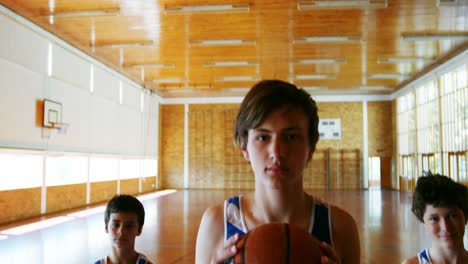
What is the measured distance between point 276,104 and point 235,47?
13249mm

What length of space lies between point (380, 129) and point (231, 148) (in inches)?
332

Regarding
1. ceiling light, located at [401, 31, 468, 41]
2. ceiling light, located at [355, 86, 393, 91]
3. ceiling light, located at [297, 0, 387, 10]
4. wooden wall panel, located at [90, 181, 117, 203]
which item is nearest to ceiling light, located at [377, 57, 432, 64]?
ceiling light, located at [401, 31, 468, 41]

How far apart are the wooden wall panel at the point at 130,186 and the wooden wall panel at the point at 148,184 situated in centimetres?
72

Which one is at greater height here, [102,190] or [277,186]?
[277,186]

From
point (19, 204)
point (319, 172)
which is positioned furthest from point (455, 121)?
point (19, 204)

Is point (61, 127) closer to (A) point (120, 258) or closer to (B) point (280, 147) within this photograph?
(A) point (120, 258)

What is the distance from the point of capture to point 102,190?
52.7ft

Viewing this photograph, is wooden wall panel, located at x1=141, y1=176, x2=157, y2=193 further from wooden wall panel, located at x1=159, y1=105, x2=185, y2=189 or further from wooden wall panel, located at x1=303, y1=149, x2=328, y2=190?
wooden wall panel, located at x1=303, y1=149, x2=328, y2=190

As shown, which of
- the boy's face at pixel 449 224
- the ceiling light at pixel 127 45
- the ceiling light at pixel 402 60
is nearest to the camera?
the boy's face at pixel 449 224

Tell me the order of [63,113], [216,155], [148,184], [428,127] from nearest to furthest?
[63,113]
[428,127]
[148,184]
[216,155]

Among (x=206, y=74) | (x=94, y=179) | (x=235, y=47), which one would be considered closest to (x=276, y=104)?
(x=235, y=47)

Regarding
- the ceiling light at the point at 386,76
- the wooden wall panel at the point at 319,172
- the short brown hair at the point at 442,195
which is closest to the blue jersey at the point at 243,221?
the short brown hair at the point at 442,195

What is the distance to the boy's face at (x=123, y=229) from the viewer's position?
9.00 ft

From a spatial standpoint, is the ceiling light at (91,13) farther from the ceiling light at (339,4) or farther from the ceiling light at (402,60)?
the ceiling light at (402,60)
